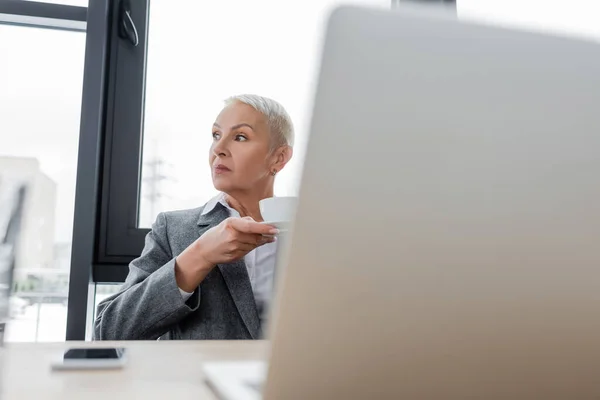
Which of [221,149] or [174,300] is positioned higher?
[221,149]

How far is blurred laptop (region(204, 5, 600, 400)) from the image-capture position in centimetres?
25

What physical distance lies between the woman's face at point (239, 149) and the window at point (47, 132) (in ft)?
1.85

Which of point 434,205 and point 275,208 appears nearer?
point 434,205

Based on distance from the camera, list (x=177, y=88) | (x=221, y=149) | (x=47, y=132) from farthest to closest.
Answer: (x=177, y=88)
(x=47, y=132)
(x=221, y=149)

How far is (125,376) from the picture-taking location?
0.48 metres

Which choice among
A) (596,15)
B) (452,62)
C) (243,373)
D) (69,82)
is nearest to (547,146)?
(452,62)

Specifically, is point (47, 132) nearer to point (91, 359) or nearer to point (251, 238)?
point (251, 238)

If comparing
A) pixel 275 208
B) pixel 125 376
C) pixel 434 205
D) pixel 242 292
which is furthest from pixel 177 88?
pixel 434 205

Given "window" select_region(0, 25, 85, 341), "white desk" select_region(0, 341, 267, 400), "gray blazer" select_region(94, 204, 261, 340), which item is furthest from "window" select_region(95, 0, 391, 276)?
"white desk" select_region(0, 341, 267, 400)

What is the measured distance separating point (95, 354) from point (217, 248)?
19.3 inches

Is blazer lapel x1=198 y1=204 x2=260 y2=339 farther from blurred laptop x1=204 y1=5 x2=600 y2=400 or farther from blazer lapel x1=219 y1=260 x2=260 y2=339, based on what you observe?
blurred laptop x1=204 y1=5 x2=600 y2=400

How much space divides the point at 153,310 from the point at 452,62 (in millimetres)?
957

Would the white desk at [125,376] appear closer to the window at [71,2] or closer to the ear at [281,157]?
the ear at [281,157]

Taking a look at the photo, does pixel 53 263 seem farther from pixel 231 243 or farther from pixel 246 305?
pixel 231 243
